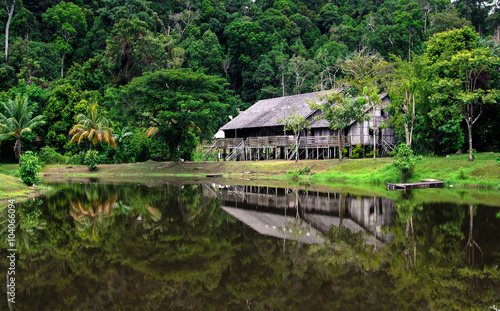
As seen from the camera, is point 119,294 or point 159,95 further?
point 159,95

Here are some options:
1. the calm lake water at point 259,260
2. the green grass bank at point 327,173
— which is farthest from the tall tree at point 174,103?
the calm lake water at point 259,260

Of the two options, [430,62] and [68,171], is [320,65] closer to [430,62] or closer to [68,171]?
[430,62]

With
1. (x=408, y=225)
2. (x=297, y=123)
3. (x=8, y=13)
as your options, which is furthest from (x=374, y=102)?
(x=8, y=13)

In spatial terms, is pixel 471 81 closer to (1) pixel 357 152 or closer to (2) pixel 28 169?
(1) pixel 357 152

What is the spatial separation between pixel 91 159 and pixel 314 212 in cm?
3892

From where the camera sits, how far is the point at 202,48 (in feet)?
260

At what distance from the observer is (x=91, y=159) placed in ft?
162

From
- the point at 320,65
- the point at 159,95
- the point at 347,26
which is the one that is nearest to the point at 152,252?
the point at 159,95

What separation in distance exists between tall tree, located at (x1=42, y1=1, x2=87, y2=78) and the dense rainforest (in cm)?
29

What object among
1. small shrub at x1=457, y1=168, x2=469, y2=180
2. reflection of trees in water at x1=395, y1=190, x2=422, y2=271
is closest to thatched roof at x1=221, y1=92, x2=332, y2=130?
small shrub at x1=457, y1=168, x2=469, y2=180

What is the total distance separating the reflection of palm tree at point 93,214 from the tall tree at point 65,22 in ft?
205

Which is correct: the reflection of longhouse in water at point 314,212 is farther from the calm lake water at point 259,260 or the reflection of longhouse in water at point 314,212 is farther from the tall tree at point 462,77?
the tall tree at point 462,77

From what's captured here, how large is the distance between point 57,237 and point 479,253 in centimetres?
1162

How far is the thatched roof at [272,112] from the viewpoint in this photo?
4756 cm
